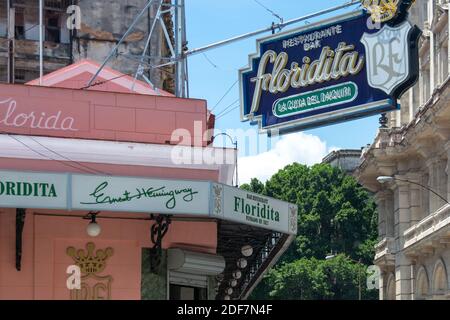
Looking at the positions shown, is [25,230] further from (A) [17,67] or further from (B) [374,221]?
(B) [374,221]

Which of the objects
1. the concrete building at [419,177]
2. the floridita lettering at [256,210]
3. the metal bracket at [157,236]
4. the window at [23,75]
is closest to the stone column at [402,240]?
the concrete building at [419,177]

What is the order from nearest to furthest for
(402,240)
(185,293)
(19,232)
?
(19,232) < (185,293) < (402,240)

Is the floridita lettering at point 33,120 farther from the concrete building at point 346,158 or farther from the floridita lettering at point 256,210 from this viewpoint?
the concrete building at point 346,158

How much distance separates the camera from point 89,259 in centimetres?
1820

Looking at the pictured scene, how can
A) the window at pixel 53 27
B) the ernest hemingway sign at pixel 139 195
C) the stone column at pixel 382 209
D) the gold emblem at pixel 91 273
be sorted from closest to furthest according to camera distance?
the ernest hemingway sign at pixel 139 195
the gold emblem at pixel 91 273
the window at pixel 53 27
the stone column at pixel 382 209

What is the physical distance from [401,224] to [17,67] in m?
20.1

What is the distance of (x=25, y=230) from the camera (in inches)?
702

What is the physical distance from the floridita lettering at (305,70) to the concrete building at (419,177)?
71.6ft

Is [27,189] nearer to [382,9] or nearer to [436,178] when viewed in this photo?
[382,9]

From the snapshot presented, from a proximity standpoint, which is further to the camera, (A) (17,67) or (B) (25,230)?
(A) (17,67)

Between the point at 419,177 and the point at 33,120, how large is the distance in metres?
33.2

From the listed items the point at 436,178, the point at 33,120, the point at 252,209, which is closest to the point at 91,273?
the point at 33,120

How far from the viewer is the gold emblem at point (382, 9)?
1852 cm

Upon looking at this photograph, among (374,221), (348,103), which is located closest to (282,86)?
(348,103)
